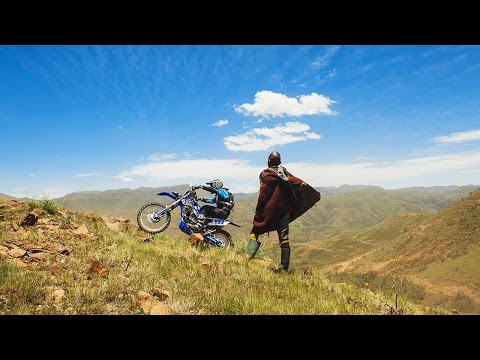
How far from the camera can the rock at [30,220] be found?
410 inches

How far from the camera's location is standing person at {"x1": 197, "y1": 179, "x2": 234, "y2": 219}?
12391 millimetres

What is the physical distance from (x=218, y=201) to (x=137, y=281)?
6.22 meters

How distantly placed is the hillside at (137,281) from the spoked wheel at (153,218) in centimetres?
133

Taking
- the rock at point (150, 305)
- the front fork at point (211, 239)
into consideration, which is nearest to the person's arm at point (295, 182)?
the front fork at point (211, 239)

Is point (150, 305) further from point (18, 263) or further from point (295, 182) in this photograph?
point (295, 182)

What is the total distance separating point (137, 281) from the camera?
645 cm

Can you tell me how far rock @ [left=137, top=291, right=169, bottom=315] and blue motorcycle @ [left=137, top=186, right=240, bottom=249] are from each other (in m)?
6.56

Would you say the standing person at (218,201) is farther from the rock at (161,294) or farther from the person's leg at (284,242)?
the rock at (161,294)

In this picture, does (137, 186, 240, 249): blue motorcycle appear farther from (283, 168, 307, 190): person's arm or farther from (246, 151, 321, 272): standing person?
(283, 168, 307, 190): person's arm

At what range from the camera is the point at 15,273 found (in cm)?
613

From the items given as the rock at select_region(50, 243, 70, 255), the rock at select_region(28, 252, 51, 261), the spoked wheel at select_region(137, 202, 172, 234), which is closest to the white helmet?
the spoked wheel at select_region(137, 202, 172, 234)

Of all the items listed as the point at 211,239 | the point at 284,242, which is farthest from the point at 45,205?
the point at 284,242
